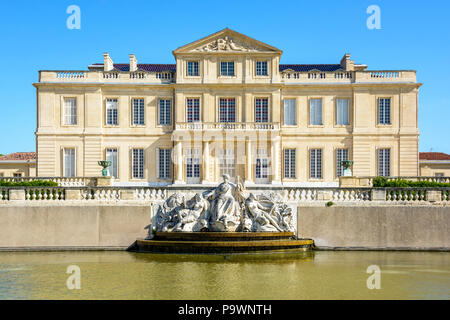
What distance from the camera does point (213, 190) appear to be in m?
18.7

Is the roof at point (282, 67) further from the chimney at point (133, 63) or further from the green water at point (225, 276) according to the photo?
the green water at point (225, 276)

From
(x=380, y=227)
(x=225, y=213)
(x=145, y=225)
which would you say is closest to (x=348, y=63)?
(x=380, y=227)

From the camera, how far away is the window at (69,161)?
3438 centimetres

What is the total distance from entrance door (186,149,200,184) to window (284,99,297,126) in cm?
684

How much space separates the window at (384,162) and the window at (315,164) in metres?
4.15

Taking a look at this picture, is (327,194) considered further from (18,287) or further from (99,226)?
(18,287)

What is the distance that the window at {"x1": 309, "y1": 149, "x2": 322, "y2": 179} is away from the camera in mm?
34438

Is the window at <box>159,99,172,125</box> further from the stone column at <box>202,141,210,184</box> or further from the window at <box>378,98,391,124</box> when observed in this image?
the window at <box>378,98,391,124</box>

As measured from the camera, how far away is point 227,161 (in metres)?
34.0

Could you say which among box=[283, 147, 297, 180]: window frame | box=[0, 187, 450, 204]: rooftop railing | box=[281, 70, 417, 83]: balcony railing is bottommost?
box=[0, 187, 450, 204]: rooftop railing

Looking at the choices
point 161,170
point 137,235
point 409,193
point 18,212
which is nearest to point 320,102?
point 161,170

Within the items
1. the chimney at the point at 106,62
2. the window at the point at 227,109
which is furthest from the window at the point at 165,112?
the chimney at the point at 106,62

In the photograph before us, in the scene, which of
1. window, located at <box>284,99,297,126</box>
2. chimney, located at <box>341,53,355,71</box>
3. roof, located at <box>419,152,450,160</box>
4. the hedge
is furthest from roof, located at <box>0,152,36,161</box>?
roof, located at <box>419,152,450,160</box>

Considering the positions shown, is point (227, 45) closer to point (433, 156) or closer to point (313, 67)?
point (313, 67)
